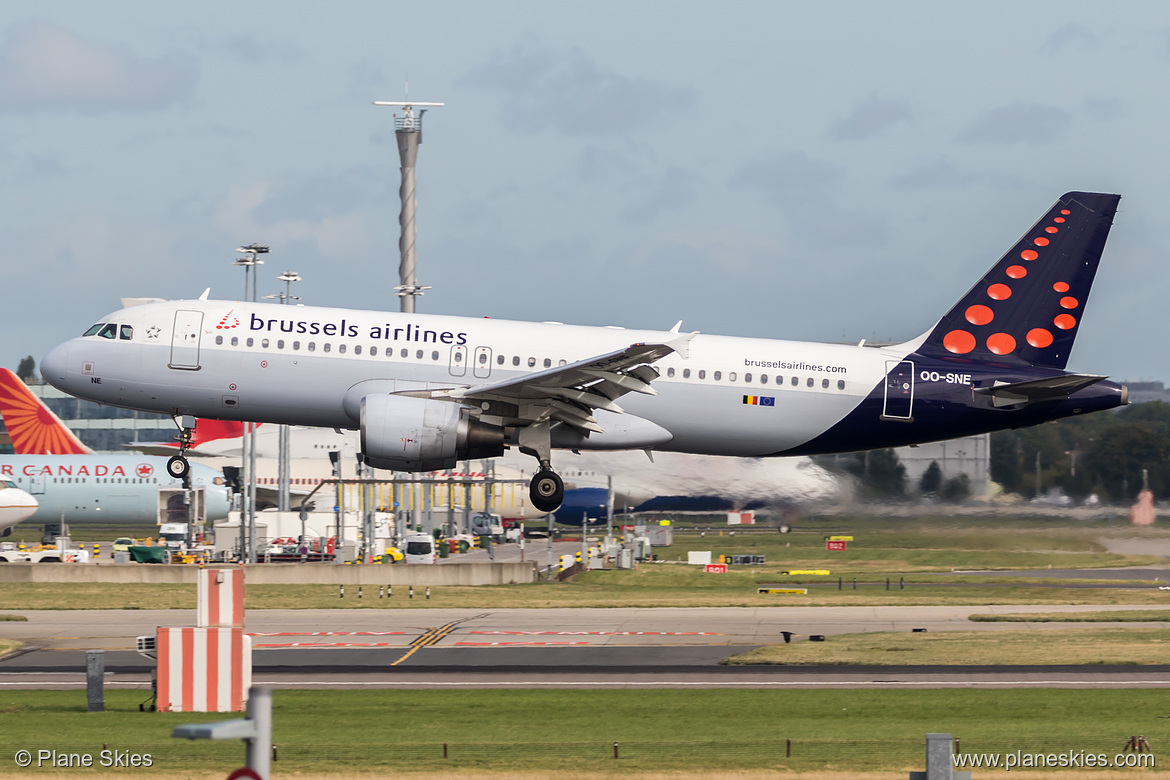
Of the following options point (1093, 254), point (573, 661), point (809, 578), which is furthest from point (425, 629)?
point (809, 578)

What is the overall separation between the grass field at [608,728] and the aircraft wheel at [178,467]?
7.51m

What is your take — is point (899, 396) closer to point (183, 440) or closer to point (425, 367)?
point (425, 367)

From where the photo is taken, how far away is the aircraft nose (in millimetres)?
33969

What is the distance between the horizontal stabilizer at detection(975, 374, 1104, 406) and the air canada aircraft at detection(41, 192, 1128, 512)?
0.04m

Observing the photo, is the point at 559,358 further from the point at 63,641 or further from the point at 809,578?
the point at 809,578

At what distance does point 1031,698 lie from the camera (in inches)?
1041

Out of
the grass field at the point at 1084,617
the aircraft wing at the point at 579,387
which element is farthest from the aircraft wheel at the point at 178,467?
the grass field at the point at 1084,617

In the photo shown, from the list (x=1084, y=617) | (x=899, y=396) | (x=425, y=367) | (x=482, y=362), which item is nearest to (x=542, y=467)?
(x=482, y=362)

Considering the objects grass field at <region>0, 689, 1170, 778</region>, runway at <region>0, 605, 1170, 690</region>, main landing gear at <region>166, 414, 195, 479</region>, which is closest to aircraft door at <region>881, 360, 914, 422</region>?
runway at <region>0, 605, 1170, 690</region>

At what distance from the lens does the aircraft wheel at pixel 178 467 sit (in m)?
33.7

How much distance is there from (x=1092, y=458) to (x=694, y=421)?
17262mm

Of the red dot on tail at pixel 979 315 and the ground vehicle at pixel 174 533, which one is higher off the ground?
the red dot on tail at pixel 979 315

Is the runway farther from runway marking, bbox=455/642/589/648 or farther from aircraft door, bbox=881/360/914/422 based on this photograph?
aircraft door, bbox=881/360/914/422

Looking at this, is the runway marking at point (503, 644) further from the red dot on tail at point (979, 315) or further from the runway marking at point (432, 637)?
the red dot on tail at point (979, 315)
